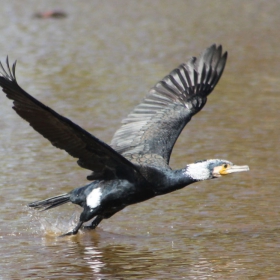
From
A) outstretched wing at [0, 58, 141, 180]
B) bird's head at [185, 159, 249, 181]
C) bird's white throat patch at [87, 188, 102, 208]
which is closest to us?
outstretched wing at [0, 58, 141, 180]

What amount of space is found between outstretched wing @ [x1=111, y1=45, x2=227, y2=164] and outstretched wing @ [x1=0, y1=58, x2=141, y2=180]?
760 millimetres

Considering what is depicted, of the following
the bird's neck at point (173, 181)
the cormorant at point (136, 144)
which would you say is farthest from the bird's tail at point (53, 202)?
the bird's neck at point (173, 181)

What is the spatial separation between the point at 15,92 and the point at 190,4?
1703 centimetres

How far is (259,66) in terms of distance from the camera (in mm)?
14922

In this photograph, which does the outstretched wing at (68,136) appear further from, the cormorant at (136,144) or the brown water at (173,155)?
the brown water at (173,155)

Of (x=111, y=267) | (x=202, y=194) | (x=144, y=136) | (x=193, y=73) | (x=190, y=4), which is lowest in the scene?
(x=111, y=267)

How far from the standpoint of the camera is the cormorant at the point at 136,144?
639 centimetres

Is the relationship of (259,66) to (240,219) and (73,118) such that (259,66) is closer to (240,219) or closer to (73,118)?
(73,118)

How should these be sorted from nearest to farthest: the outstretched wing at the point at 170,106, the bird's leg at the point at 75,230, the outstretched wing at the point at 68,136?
1. the outstretched wing at the point at 68,136
2. the bird's leg at the point at 75,230
3. the outstretched wing at the point at 170,106

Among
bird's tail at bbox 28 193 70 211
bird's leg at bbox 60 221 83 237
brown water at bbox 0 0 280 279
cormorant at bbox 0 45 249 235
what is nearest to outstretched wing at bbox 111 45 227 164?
cormorant at bbox 0 45 249 235

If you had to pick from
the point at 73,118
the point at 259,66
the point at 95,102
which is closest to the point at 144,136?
the point at 73,118

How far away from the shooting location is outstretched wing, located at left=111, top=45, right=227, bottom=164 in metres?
7.87

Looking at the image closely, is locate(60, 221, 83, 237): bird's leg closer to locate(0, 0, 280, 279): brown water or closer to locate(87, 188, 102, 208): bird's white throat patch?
locate(0, 0, 280, 279): brown water

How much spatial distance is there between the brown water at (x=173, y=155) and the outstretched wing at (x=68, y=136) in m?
0.59
